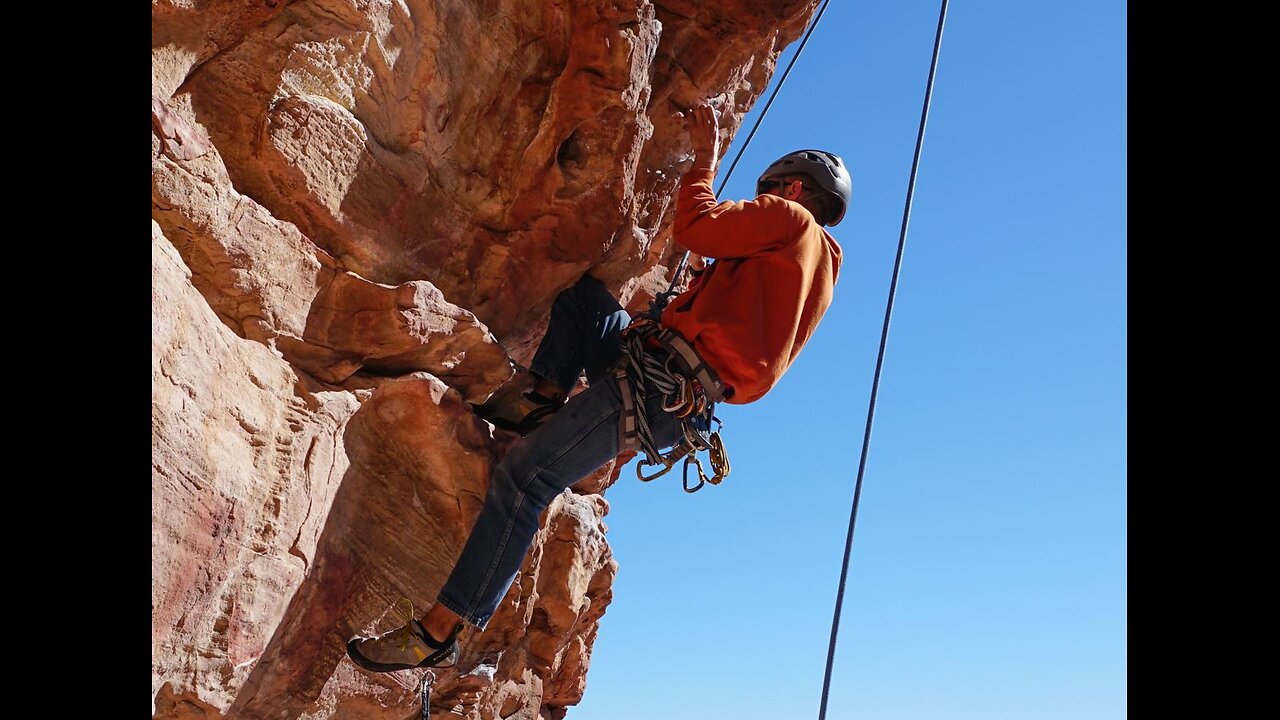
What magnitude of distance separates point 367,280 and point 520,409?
0.83m

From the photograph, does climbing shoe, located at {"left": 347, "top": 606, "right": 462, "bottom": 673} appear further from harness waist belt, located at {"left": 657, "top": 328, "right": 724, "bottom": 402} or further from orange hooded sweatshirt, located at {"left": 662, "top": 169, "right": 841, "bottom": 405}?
orange hooded sweatshirt, located at {"left": 662, "top": 169, "right": 841, "bottom": 405}

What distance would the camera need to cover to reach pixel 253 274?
398cm

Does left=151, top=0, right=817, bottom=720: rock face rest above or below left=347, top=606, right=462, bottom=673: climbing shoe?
above

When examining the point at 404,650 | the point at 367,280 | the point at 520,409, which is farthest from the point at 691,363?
the point at 404,650

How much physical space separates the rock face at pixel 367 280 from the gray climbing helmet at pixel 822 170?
846 mm

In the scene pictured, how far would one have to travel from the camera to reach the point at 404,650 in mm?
4016

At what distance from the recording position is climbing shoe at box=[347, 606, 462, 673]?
3.99 meters

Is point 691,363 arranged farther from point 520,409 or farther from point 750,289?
point 520,409

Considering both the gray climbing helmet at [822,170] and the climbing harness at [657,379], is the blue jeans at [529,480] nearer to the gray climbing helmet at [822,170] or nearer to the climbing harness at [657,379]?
the climbing harness at [657,379]

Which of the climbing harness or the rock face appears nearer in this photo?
the rock face

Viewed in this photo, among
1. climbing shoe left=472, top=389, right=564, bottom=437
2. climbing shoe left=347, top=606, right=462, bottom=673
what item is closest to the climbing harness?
climbing shoe left=472, top=389, right=564, bottom=437

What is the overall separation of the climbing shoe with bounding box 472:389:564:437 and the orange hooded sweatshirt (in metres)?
0.75
